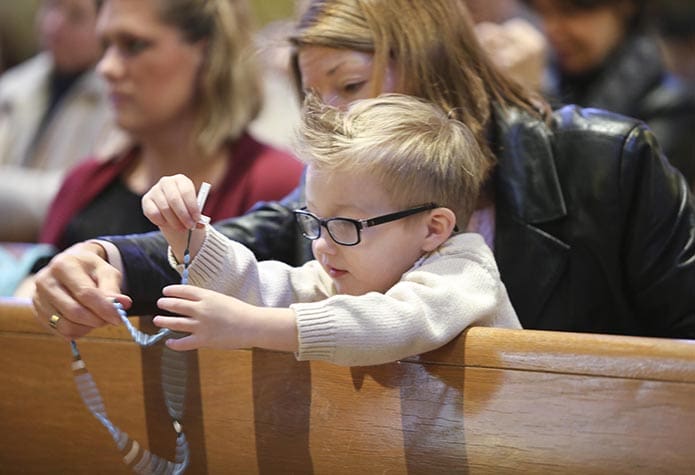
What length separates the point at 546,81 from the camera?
3.12 meters

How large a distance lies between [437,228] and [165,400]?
42cm

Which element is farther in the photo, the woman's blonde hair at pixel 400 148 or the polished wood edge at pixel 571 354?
the woman's blonde hair at pixel 400 148

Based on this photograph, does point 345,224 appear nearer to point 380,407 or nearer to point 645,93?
point 380,407

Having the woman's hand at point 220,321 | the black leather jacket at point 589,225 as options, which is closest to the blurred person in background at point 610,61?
the black leather jacket at point 589,225

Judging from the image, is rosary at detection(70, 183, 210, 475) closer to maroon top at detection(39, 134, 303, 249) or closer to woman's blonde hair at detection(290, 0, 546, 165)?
woman's blonde hair at detection(290, 0, 546, 165)

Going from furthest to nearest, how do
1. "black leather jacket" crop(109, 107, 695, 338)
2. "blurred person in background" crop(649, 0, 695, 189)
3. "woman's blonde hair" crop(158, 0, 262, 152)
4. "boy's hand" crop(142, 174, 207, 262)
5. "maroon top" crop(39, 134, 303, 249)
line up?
1. "blurred person in background" crop(649, 0, 695, 189)
2. "woman's blonde hair" crop(158, 0, 262, 152)
3. "maroon top" crop(39, 134, 303, 249)
4. "black leather jacket" crop(109, 107, 695, 338)
5. "boy's hand" crop(142, 174, 207, 262)

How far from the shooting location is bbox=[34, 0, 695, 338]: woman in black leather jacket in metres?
1.57

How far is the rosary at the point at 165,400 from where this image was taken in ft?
4.41

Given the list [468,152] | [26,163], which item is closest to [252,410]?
[468,152]

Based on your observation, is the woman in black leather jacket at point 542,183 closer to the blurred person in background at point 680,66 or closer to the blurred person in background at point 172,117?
the blurred person in background at point 172,117

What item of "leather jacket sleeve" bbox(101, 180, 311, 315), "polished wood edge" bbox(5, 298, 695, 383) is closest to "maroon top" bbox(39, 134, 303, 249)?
"leather jacket sleeve" bbox(101, 180, 311, 315)

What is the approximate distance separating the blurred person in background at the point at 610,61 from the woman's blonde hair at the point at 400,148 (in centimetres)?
174

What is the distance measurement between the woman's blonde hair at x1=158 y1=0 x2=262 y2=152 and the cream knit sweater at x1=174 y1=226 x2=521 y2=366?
3.58ft

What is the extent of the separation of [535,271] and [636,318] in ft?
0.63
